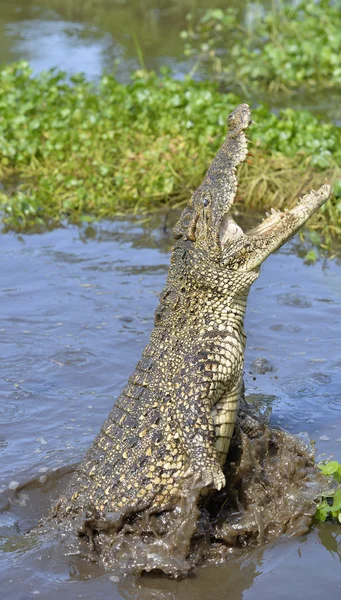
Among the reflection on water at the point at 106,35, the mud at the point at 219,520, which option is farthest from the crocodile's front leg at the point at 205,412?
the reflection on water at the point at 106,35

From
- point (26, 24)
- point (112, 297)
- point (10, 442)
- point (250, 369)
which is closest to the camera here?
point (10, 442)

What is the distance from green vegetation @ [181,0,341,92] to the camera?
39.7 feet

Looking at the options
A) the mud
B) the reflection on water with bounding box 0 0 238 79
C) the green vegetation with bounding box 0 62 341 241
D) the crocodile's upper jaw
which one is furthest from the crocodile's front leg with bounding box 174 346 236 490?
the reflection on water with bounding box 0 0 238 79

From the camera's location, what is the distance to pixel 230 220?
16.1ft

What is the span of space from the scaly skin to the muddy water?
45cm

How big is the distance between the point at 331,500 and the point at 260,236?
59.7 inches

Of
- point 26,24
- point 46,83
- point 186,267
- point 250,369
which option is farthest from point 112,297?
point 26,24

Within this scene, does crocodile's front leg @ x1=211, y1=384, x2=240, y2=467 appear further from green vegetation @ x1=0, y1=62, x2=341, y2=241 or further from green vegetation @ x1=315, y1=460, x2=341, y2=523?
green vegetation @ x1=0, y1=62, x2=341, y2=241

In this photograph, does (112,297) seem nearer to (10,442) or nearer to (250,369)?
(250,369)

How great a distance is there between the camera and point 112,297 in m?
7.81

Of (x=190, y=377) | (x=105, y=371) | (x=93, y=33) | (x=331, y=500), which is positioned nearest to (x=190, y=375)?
(x=190, y=377)

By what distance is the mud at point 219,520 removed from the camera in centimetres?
443

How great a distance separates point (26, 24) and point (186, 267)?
13.8 m

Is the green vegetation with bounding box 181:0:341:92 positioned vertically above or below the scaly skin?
above
